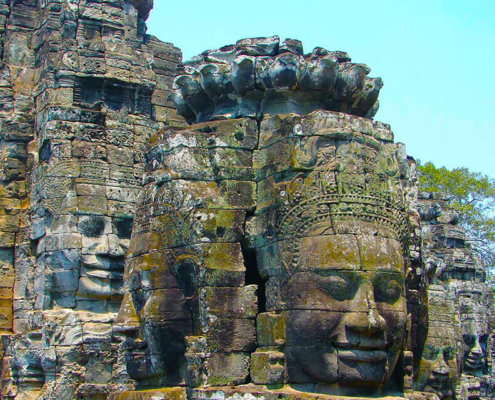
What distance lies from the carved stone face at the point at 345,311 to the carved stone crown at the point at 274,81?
176 cm

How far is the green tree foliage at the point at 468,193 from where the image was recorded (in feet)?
111

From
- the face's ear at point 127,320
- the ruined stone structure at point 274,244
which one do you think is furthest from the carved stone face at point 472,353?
the face's ear at point 127,320

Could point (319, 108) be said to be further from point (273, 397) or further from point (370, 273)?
point (273, 397)

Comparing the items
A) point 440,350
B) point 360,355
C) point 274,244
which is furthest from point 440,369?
point 274,244

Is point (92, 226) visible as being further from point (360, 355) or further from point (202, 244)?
point (360, 355)

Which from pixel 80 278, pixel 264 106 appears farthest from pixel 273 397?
pixel 80 278

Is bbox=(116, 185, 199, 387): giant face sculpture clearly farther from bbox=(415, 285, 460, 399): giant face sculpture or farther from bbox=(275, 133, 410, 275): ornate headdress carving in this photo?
bbox=(415, 285, 460, 399): giant face sculpture

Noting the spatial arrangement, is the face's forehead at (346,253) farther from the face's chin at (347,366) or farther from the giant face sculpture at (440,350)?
the giant face sculpture at (440,350)

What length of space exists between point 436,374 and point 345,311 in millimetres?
4869

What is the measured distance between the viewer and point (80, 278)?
12805 millimetres

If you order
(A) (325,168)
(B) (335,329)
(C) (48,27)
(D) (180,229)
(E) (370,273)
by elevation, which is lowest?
(B) (335,329)

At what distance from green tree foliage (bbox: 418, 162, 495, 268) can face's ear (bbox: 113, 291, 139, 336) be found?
26.0 metres

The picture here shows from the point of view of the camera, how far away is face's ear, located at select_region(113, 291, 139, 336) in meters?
8.67

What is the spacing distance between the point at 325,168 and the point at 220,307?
174 centimetres
